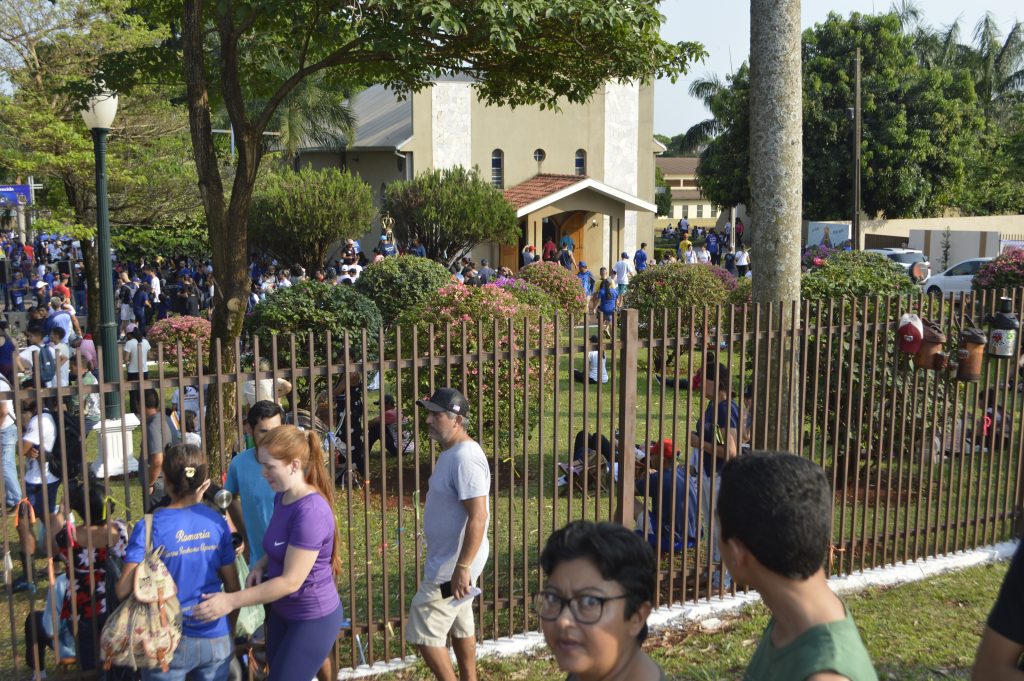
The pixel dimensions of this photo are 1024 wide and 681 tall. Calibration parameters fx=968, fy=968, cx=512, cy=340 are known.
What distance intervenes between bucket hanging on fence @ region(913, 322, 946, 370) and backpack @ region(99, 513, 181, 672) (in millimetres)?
4838

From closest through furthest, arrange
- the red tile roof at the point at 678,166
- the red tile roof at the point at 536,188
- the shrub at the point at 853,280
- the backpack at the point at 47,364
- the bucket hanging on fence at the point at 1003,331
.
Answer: the bucket hanging on fence at the point at 1003,331, the shrub at the point at 853,280, the backpack at the point at 47,364, the red tile roof at the point at 536,188, the red tile roof at the point at 678,166

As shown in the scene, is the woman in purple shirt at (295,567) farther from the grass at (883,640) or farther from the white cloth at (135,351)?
the white cloth at (135,351)

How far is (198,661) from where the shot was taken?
385cm

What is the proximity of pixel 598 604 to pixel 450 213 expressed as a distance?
2898cm

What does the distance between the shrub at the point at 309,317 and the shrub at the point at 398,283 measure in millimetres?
3694

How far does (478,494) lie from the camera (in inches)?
167

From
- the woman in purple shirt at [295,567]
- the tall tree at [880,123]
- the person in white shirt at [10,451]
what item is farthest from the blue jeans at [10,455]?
the tall tree at [880,123]

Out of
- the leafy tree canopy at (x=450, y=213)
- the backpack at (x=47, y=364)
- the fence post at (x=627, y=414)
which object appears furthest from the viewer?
the leafy tree canopy at (x=450, y=213)

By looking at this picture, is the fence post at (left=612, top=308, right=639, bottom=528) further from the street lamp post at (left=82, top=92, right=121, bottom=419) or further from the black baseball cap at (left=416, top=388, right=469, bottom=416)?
the street lamp post at (left=82, top=92, right=121, bottom=419)

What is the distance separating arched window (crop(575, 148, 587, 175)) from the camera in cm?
3709

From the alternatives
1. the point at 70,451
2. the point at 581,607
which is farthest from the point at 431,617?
the point at 70,451

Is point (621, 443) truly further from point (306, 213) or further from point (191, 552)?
point (306, 213)

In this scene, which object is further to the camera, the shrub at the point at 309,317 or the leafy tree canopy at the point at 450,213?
the leafy tree canopy at the point at 450,213

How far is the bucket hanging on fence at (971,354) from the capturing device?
20.7ft
